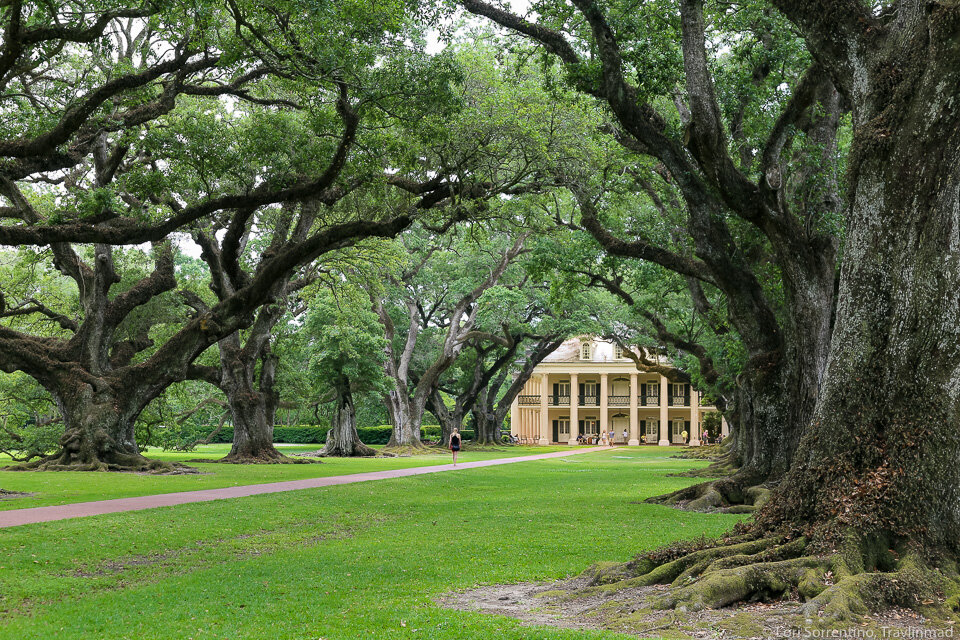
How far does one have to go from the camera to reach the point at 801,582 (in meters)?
5.60

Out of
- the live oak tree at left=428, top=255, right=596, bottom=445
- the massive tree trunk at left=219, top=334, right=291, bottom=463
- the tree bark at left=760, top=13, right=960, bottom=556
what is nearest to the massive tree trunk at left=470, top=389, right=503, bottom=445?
the live oak tree at left=428, top=255, right=596, bottom=445

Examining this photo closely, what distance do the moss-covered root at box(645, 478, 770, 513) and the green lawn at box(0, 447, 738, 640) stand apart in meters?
0.67

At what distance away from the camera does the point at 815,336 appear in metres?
13.2

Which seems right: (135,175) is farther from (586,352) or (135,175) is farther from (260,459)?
(586,352)

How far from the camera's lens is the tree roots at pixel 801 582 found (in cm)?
520

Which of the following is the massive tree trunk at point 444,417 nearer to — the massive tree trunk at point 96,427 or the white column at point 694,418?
the massive tree trunk at point 96,427

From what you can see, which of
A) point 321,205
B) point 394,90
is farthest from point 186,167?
point 321,205

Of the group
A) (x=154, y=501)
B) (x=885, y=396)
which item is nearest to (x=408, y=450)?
(x=154, y=501)

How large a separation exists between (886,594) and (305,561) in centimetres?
569

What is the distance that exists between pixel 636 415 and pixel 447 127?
53465 mm

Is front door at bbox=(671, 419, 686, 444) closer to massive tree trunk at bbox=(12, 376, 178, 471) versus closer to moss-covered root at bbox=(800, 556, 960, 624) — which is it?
massive tree trunk at bbox=(12, 376, 178, 471)

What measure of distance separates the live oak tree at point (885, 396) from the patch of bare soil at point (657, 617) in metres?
0.20

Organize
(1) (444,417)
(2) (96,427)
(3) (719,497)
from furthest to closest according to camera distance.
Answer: (1) (444,417)
(2) (96,427)
(3) (719,497)

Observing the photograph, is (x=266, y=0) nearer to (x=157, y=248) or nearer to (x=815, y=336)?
(x=815, y=336)
